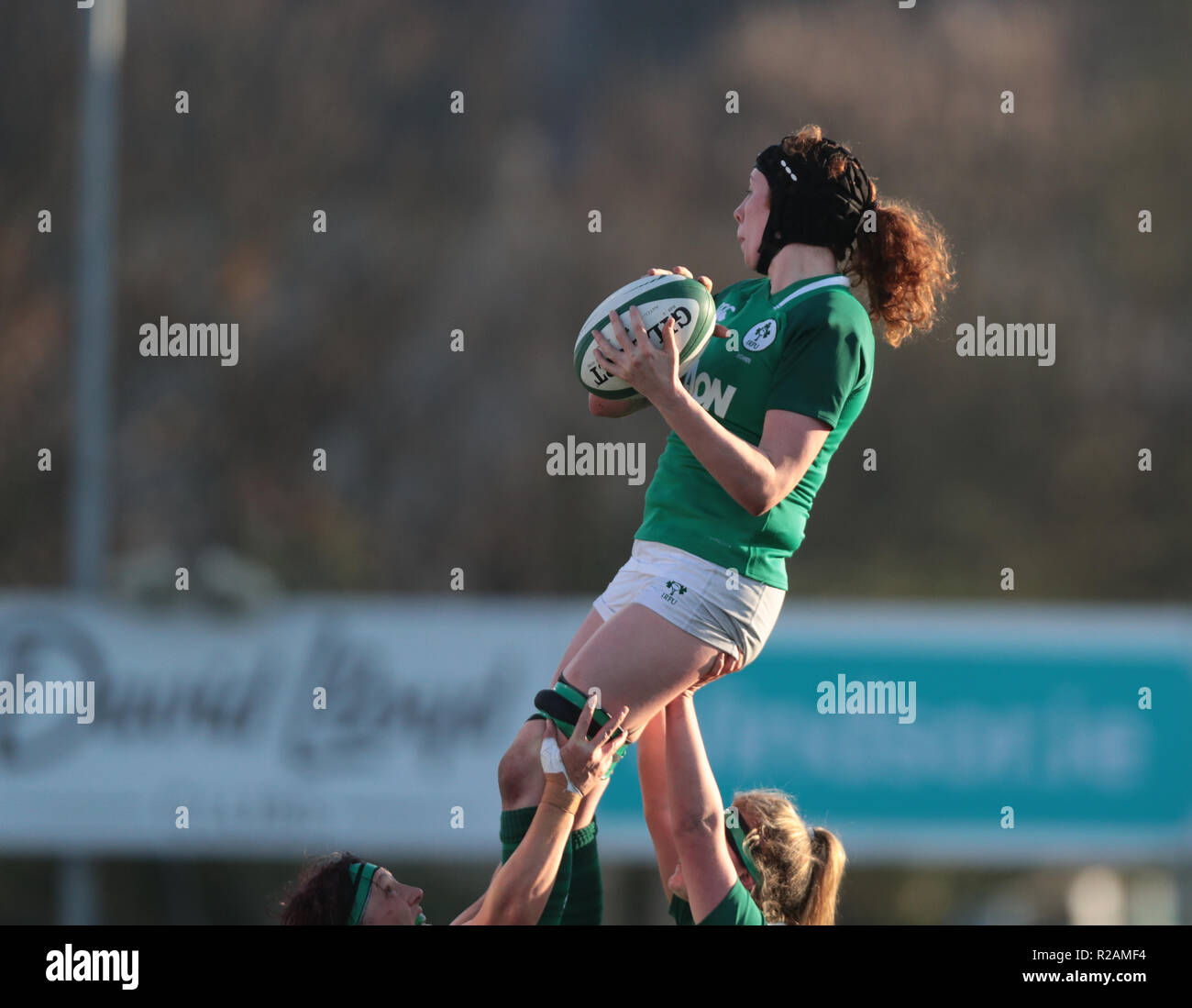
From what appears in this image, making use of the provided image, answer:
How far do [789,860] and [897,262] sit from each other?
6.38ft

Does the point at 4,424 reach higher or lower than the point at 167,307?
lower

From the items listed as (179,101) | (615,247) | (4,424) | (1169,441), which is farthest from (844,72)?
(4,424)

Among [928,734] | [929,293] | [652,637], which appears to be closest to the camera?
[652,637]

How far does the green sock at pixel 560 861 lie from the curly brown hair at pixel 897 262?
1.74 meters

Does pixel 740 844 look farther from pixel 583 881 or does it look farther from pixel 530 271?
pixel 530 271

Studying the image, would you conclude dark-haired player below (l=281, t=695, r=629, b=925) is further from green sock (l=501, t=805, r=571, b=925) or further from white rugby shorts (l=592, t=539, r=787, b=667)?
white rugby shorts (l=592, t=539, r=787, b=667)

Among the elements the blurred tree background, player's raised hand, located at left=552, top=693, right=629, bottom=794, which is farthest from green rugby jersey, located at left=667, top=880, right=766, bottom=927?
the blurred tree background

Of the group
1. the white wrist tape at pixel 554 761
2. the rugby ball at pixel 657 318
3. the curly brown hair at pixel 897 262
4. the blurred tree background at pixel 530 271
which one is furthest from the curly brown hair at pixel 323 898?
the blurred tree background at pixel 530 271

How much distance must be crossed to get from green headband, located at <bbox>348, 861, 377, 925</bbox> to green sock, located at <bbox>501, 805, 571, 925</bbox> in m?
0.53

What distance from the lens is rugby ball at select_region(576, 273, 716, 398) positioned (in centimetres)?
434

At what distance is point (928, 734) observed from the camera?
11.2 m
